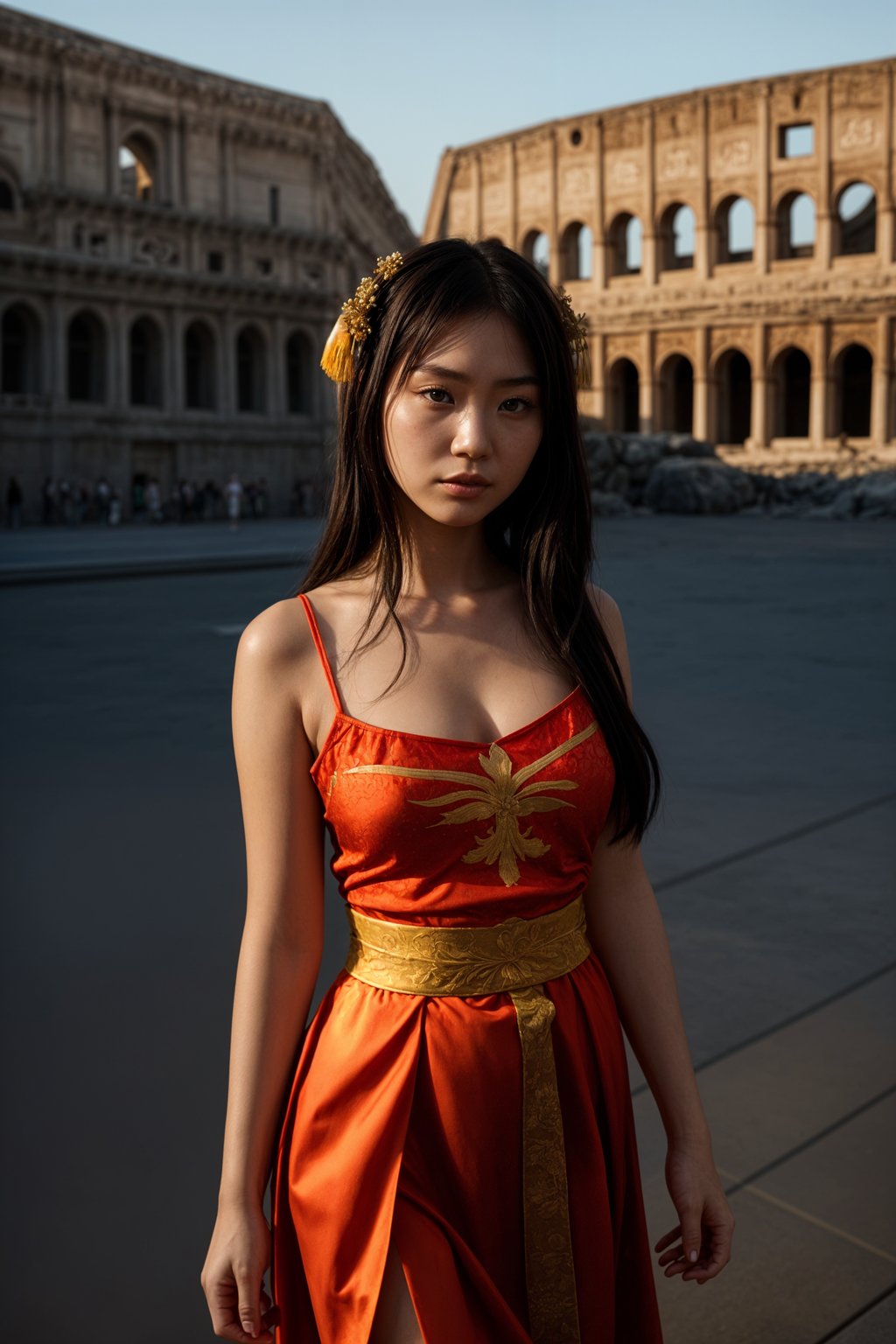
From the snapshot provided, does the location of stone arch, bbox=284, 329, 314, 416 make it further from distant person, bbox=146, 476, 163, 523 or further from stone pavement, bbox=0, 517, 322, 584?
stone pavement, bbox=0, 517, 322, 584

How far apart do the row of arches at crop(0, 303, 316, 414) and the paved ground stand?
28.8 metres

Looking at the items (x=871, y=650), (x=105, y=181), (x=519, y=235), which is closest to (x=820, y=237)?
(x=519, y=235)

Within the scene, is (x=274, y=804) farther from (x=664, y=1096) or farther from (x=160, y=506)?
(x=160, y=506)

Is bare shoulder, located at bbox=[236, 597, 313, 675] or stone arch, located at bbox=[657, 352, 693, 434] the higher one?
stone arch, located at bbox=[657, 352, 693, 434]

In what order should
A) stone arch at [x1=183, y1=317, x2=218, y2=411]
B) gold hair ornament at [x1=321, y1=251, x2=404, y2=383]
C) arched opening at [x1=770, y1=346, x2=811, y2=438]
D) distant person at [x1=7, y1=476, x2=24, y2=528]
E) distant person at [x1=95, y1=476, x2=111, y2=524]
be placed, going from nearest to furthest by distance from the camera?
gold hair ornament at [x1=321, y1=251, x2=404, y2=383] → distant person at [x1=7, y1=476, x2=24, y2=528] → distant person at [x1=95, y1=476, x2=111, y2=524] → stone arch at [x1=183, y1=317, x2=218, y2=411] → arched opening at [x1=770, y1=346, x2=811, y2=438]

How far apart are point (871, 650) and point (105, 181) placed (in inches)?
1301

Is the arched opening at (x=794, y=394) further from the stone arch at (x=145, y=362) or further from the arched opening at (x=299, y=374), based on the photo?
the stone arch at (x=145, y=362)

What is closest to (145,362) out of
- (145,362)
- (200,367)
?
(145,362)

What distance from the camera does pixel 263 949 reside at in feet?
4.66

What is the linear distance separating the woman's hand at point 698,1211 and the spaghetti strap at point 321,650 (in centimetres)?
68

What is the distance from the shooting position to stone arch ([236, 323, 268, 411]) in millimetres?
39781

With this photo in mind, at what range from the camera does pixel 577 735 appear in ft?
4.68

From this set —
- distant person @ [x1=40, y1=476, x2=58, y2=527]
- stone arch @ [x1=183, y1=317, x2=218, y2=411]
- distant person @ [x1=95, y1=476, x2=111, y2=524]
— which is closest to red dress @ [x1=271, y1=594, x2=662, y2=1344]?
distant person @ [x1=40, y1=476, x2=58, y2=527]

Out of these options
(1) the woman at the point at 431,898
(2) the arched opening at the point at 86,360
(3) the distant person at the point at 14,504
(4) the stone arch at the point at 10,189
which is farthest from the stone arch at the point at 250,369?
(1) the woman at the point at 431,898
